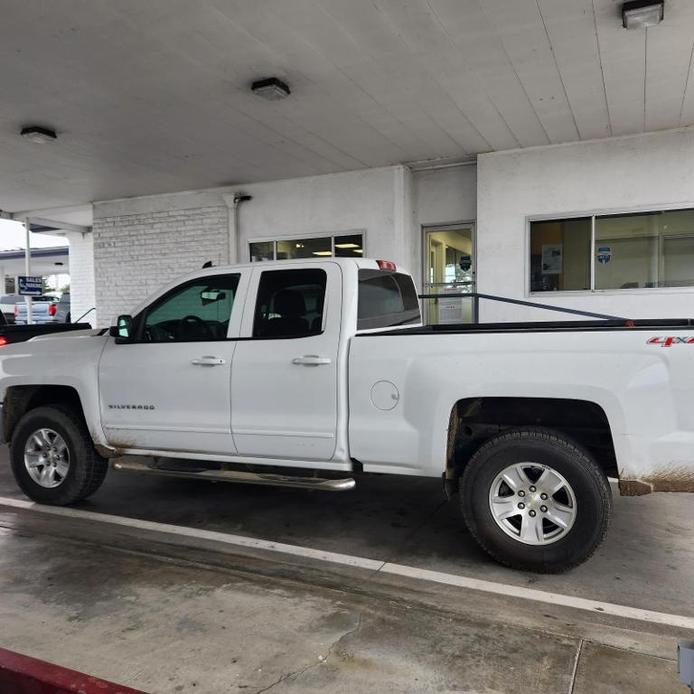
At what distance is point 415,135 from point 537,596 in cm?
724

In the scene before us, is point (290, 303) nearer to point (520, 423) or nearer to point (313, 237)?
point (520, 423)

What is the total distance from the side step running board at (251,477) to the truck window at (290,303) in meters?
1.04

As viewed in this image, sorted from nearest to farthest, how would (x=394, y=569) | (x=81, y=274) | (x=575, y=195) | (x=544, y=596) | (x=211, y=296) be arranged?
(x=544, y=596) < (x=394, y=569) < (x=211, y=296) < (x=575, y=195) < (x=81, y=274)

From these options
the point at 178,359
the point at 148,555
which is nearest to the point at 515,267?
the point at 178,359

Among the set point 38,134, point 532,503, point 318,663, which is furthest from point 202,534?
point 38,134

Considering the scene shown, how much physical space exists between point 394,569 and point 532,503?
0.99 m

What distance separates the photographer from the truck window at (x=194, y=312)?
4.88m

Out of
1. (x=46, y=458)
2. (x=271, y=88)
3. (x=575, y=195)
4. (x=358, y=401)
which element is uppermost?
(x=271, y=88)

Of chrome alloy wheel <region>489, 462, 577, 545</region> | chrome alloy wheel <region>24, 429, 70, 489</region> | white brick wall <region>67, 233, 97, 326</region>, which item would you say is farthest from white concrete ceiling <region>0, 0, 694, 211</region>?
white brick wall <region>67, 233, 97, 326</region>

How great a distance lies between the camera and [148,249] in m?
13.5

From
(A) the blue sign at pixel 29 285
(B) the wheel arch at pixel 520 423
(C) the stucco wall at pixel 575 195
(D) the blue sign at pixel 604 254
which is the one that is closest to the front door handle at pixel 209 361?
(B) the wheel arch at pixel 520 423

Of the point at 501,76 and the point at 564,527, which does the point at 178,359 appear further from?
the point at 501,76

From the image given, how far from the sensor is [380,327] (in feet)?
15.8

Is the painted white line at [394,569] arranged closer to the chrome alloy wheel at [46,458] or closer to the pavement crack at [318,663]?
the chrome alloy wheel at [46,458]
